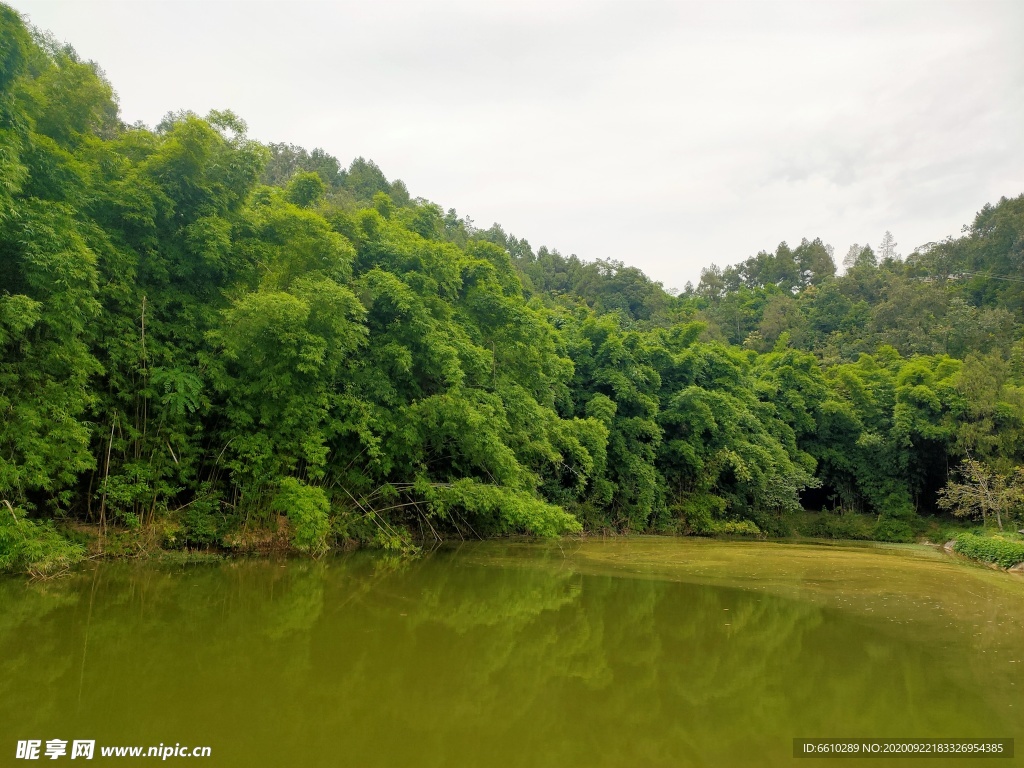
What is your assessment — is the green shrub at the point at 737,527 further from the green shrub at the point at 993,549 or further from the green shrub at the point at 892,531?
the green shrub at the point at 993,549

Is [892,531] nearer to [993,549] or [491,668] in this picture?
[993,549]

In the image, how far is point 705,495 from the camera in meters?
21.8

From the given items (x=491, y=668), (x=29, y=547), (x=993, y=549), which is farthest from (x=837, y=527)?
(x=29, y=547)

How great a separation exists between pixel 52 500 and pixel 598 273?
4586cm

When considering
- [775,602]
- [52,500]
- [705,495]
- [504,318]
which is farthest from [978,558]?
[52,500]

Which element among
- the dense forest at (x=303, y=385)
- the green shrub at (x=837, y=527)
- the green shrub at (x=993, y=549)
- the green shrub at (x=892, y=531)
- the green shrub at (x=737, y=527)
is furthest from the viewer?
the green shrub at (x=837, y=527)

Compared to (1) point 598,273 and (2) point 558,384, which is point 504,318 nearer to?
(2) point 558,384

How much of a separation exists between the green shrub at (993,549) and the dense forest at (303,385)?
3049 millimetres

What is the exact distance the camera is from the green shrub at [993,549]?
13.7 metres

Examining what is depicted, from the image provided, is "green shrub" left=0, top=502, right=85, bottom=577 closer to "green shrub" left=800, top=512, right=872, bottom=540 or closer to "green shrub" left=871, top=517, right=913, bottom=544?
"green shrub" left=800, top=512, right=872, bottom=540

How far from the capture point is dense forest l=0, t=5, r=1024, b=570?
9.26 m

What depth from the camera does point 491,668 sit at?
514 centimetres

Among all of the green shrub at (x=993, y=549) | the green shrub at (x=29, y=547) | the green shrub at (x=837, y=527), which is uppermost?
the green shrub at (x=29, y=547)

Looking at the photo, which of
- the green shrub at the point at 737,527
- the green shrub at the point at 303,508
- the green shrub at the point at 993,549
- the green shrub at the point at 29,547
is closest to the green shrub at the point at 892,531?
the green shrub at the point at 737,527
